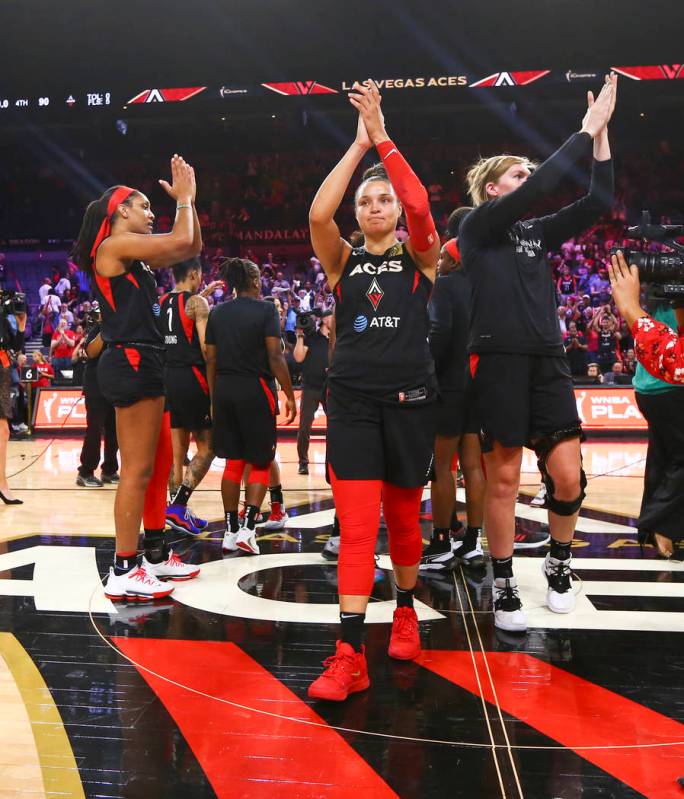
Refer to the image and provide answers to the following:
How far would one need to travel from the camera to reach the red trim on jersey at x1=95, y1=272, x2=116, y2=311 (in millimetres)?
3465

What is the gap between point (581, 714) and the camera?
2371 millimetres

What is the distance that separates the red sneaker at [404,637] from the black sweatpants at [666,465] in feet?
5.91

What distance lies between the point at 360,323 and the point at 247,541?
205 centimetres

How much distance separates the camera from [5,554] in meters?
4.34

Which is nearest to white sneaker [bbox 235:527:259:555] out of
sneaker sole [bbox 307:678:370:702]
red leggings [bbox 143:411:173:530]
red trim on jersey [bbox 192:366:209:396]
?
red leggings [bbox 143:411:173:530]

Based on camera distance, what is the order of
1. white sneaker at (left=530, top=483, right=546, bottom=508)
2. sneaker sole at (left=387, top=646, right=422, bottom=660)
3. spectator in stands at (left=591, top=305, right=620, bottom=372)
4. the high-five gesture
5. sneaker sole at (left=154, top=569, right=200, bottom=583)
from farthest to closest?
spectator in stands at (left=591, top=305, right=620, bottom=372) → white sneaker at (left=530, top=483, right=546, bottom=508) → sneaker sole at (left=154, top=569, right=200, bottom=583) → the high-five gesture → sneaker sole at (left=387, top=646, right=422, bottom=660)

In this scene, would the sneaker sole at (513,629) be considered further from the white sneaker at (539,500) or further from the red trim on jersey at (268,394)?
the white sneaker at (539,500)

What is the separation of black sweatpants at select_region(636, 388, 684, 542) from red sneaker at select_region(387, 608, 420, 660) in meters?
1.80

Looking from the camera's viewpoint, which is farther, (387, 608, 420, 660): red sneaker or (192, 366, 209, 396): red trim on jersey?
(192, 366, 209, 396): red trim on jersey

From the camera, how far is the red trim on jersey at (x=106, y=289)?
3.46 m

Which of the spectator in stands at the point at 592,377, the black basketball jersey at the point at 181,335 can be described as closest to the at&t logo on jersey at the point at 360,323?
the black basketball jersey at the point at 181,335

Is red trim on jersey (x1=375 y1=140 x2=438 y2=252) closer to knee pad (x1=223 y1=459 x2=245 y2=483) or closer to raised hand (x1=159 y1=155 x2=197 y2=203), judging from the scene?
raised hand (x1=159 y1=155 x2=197 y2=203)

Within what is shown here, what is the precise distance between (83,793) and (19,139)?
78.0 feet

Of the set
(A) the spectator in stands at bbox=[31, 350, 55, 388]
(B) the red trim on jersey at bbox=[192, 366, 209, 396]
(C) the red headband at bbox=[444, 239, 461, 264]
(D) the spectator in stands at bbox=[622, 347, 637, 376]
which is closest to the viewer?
(C) the red headband at bbox=[444, 239, 461, 264]
